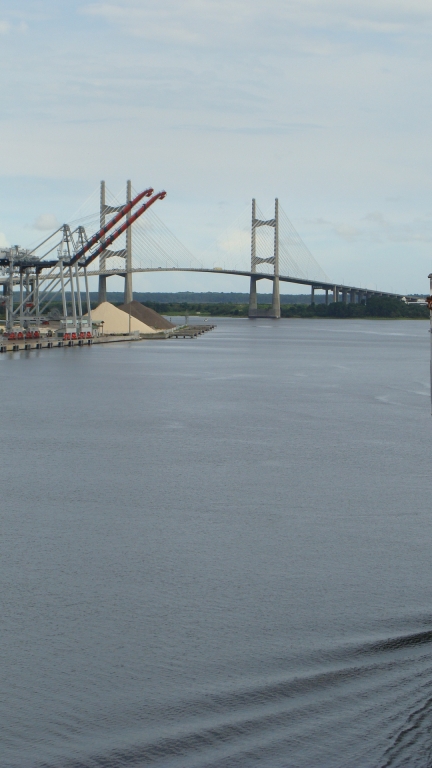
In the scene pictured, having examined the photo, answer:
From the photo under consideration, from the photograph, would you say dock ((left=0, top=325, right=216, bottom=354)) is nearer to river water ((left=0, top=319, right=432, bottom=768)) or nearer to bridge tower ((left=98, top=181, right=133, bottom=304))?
bridge tower ((left=98, top=181, right=133, bottom=304))

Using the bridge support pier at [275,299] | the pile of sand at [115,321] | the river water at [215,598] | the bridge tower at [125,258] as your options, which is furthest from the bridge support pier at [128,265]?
the river water at [215,598]

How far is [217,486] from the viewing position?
666 inches

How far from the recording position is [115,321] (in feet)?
286

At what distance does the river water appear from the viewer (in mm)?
7500

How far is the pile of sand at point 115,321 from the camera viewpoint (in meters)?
86.4

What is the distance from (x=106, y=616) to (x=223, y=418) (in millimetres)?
17372

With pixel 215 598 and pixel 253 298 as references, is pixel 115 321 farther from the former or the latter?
pixel 215 598

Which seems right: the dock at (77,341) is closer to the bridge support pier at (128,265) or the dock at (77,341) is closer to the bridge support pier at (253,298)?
the bridge support pier at (128,265)

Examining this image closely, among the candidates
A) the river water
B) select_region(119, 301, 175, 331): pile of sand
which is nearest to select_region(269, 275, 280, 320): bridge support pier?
select_region(119, 301, 175, 331): pile of sand

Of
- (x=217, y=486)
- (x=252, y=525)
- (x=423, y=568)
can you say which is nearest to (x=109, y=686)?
(x=423, y=568)

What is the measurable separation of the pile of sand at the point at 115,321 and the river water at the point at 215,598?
62.1 meters

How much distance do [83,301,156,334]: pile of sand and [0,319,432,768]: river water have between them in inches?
2445

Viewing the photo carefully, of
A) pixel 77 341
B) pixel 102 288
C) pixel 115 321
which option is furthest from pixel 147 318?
pixel 77 341

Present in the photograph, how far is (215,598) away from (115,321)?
77.6 meters
